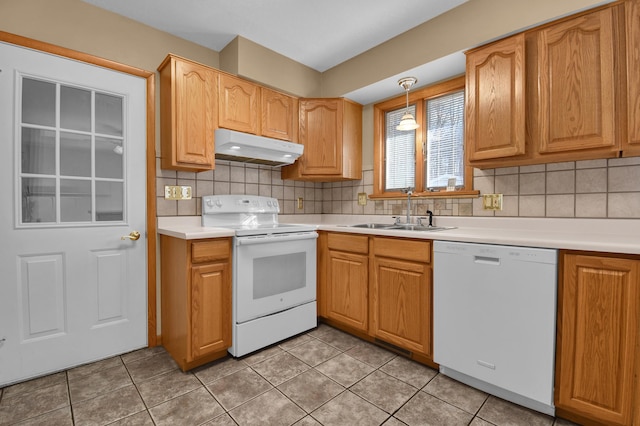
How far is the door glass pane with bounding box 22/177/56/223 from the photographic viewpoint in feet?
5.74

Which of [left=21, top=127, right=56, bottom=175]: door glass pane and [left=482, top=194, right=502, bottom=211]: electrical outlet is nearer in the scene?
[left=21, top=127, right=56, bottom=175]: door glass pane

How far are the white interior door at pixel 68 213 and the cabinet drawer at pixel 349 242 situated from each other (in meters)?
1.47

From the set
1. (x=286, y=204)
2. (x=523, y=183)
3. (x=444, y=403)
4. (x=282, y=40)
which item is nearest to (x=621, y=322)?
(x=444, y=403)

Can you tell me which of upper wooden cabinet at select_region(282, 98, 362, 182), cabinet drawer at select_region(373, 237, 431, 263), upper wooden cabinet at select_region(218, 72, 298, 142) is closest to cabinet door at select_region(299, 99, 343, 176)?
upper wooden cabinet at select_region(282, 98, 362, 182)

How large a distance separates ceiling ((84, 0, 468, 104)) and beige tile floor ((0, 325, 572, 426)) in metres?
2.20

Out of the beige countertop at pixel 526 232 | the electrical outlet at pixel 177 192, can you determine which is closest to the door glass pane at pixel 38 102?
the electrical outlet at pixel 177 192

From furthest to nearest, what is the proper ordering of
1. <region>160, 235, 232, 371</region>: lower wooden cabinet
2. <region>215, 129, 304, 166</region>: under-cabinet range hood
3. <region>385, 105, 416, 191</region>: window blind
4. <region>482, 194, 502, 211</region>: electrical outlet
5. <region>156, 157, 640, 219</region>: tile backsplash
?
<region>385, 105, 416, 191</region>: window blind → <region>215, 129, 304, 166</region>: under-cabinet range hood → <region>482, 194, 502, 211</region>: electrical outlet → <region>160, 235, 232, 371</region>: lower wooden cabinet → <region>156, 157, 640, 219</region>: tile backsplash

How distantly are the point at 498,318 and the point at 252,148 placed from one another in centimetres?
201

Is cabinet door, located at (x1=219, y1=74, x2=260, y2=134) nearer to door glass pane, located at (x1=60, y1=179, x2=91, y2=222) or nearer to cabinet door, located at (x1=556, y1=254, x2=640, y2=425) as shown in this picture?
door glass pane, located at (x1=60, y1=179, x2=91, y2=222)

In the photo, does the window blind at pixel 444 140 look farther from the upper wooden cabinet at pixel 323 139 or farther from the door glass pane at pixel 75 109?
the door glass pane at pixel 75 109

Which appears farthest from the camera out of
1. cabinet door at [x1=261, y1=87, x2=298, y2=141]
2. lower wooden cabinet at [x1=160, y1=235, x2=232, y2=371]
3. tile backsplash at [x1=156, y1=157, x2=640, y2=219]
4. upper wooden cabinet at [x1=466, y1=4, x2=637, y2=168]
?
cabinet door at [x1=261, y1=87, x2=298, y2=141]

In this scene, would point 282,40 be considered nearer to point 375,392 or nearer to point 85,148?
point 85,148

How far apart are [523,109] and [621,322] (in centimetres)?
121

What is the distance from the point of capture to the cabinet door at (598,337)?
4.02ft
